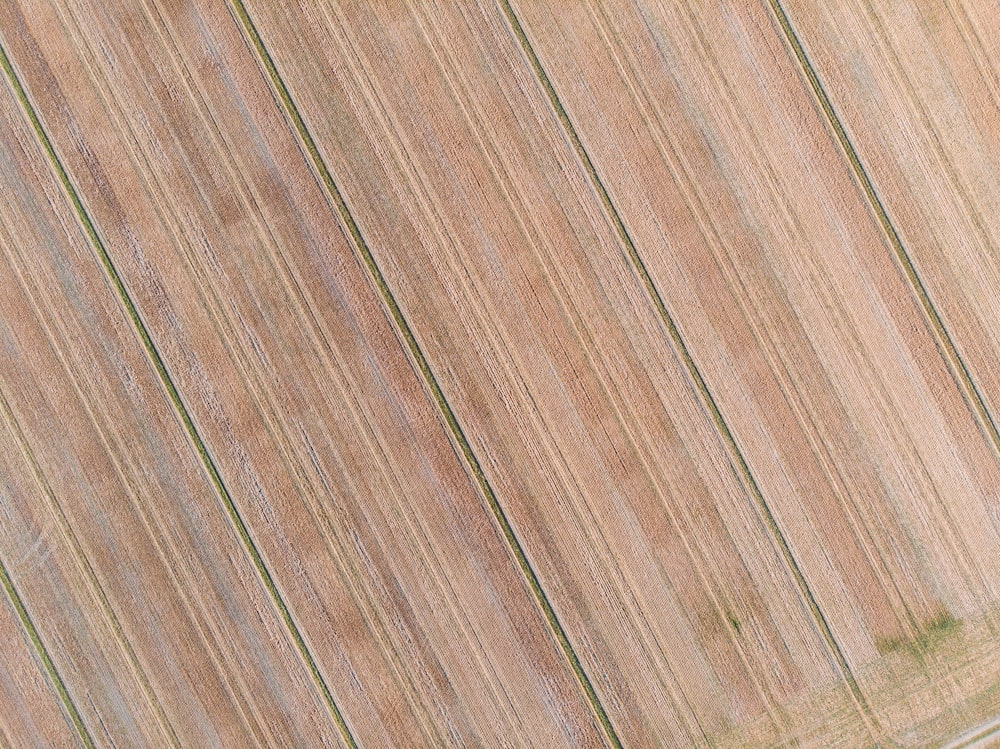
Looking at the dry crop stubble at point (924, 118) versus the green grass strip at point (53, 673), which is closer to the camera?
the green grass strip at point (53, 673)

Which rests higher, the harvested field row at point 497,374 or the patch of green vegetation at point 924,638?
the harvested field row at point 497,374

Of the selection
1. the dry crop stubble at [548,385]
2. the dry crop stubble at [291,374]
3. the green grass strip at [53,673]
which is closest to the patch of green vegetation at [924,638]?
the dry crop stubble at [548,385]

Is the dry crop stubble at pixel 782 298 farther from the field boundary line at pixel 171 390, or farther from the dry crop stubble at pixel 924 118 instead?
the field boundary line at pixel 171 390

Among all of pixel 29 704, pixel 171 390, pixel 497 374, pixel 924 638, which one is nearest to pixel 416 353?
pixel 497 374

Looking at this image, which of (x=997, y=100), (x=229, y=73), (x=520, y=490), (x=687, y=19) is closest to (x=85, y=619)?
(x=520, y=490)

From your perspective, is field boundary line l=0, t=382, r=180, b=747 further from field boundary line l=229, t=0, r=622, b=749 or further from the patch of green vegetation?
the patch of green vegetation

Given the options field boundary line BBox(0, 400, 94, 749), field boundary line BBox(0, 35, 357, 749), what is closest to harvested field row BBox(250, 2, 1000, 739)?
field boundary line BBox(0, 35, 357, 749)
